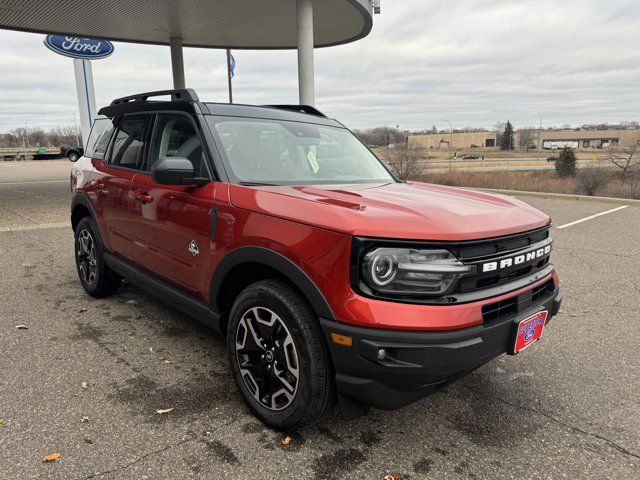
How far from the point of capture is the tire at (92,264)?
448 cm

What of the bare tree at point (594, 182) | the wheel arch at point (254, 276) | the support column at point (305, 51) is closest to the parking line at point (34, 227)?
the support column at point (305, 51)

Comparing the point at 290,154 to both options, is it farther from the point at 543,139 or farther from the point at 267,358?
the point at 543,139

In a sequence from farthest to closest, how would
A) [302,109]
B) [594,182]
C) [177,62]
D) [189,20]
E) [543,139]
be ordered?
[543,139] < [594,182] < [177,62] < [189,20] < [302,109]

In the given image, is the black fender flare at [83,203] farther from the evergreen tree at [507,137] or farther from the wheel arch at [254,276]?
the evergreen tree at [507,137]

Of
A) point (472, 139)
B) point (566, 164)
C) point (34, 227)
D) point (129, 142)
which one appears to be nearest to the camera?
point (129, 142)

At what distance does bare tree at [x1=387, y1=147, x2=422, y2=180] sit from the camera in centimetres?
2078

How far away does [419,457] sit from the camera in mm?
2418

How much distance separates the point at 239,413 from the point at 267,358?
47 centimetres

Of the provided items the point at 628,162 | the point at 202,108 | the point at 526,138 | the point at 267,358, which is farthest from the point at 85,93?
the point at 526,138

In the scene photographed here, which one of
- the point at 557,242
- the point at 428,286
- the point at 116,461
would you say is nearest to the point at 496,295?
the point at 428,286

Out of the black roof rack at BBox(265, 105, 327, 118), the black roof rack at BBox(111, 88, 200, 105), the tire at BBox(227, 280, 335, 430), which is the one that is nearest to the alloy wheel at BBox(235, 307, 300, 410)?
the tire at BBox(227, 280, 335, 430)

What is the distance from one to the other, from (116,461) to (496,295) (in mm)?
2041

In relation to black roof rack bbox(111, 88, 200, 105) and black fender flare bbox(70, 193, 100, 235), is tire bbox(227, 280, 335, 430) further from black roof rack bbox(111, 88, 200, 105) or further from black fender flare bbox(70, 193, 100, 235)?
black fender flare bbox(70, 193, 100, 235)

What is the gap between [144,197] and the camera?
3.51 meters
